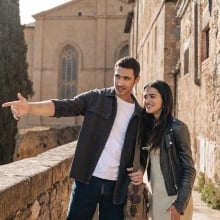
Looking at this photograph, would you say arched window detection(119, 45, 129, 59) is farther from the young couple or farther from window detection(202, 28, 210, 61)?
the young couple

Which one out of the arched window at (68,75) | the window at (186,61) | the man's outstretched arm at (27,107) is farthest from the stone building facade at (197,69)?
the arched window at (68,75)

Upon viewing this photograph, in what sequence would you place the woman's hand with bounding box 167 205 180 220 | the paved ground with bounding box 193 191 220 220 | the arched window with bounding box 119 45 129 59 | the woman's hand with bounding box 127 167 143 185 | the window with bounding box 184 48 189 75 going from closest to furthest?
the woman's hand with bounding box 167 205 180 220, the woman's hand with bounding box 127 167 143 185, the paved ground with bounding box 193 191 220 220, the window with bounding box 184 48 189 75, the arched window with bounding box 119 45 129 59

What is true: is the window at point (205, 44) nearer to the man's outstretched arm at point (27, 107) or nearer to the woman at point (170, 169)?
the woman at point (170, 169)

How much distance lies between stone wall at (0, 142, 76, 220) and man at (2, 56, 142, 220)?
393 millimetres

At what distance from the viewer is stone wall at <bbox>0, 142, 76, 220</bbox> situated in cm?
248

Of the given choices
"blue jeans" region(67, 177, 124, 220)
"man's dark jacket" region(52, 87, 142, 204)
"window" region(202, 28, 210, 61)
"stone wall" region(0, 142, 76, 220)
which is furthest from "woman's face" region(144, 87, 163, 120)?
"window" region(202, 28, 210, 61)

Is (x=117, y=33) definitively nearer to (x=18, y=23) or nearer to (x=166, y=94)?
(x=18, y=23)

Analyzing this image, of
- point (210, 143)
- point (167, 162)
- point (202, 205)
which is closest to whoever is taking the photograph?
point (167, 162)

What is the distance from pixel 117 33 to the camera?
35.6 metres

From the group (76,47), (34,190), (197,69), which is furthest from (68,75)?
(34,190)

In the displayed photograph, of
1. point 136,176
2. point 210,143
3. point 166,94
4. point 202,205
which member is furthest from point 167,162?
point 210,143

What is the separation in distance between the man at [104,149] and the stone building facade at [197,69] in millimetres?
4053

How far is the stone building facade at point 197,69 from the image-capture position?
6702 mm

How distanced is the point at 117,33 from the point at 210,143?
29.8 m
